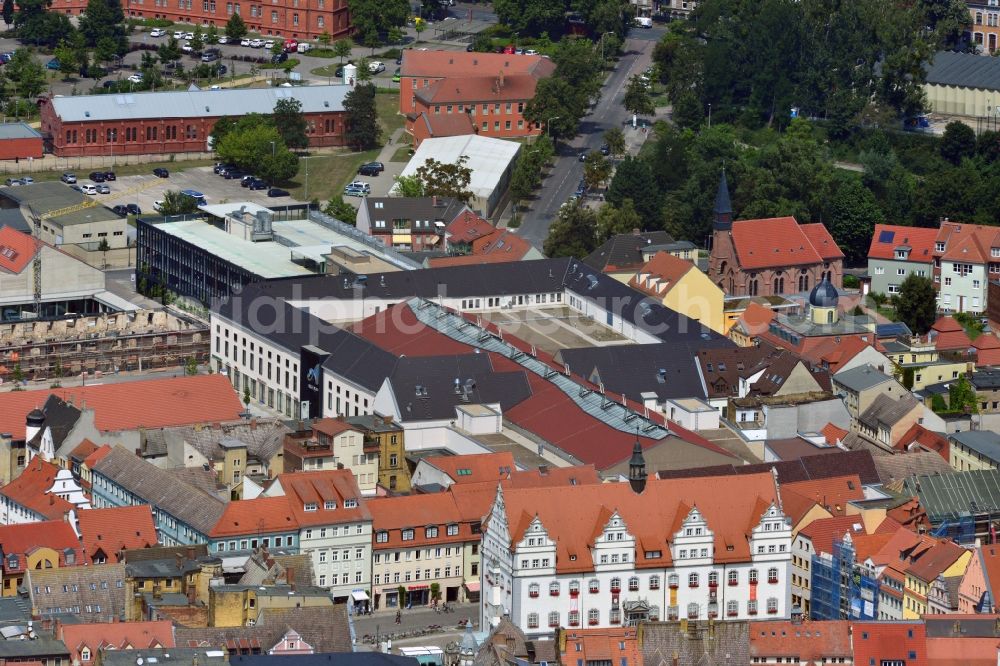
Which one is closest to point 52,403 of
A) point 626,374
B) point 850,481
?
point 626,374

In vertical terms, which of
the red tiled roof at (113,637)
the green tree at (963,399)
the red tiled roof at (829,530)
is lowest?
the green tree at (963,399)

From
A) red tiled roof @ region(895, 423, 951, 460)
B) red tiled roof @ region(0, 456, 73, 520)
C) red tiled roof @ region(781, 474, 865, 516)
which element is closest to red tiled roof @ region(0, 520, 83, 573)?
red tiled roof @ region(0, 456, 73, 520)

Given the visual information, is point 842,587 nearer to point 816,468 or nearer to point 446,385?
point 816,468

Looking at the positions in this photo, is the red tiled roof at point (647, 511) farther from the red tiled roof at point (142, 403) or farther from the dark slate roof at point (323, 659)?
the red tiled roof at point (142, 403)

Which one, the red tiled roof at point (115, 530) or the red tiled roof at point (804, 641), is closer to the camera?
the red tiled roof at point (804, 641)

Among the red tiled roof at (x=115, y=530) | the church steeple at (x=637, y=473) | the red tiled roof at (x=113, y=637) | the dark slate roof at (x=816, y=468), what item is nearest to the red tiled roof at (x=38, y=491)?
the red tiled roof at (x=115, y=530)

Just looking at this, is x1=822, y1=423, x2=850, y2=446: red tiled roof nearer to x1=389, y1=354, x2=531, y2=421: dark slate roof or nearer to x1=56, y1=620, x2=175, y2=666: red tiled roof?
x1=389, y1=354, x2=531, y2=421: dark slate roof
